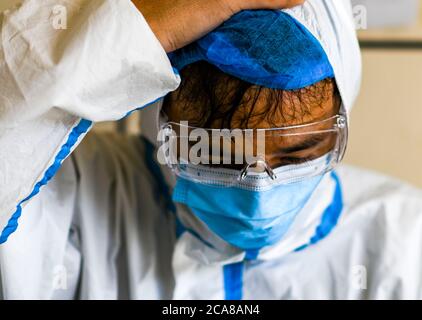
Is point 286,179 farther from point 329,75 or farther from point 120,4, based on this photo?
point 120,4

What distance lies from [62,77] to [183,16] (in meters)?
0.17

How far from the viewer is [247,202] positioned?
0.92m

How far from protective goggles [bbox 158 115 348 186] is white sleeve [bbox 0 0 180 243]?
0.37ft

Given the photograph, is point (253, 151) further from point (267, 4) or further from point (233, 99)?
point (267, 4)

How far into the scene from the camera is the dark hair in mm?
843

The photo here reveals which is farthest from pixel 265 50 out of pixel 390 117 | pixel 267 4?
pixel 390 117

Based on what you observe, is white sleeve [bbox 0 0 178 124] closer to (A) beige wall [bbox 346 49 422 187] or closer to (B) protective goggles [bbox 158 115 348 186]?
(B) protective goggles [bbox 158 115 348 186]

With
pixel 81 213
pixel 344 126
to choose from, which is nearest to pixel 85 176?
pixel 81 213

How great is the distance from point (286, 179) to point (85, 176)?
362 millimetres

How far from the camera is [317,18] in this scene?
866mm

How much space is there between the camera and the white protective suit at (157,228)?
2.67 ft

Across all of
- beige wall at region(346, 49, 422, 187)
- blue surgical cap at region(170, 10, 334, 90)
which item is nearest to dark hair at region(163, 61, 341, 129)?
blue surgical cap at region(170, 10, 334, 90)

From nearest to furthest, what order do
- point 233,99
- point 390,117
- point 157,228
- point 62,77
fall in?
1. point 62,77
2. point 233,99
3. point 157,228
4. point 390,117

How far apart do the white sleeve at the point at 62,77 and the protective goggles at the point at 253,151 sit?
0.11 m
